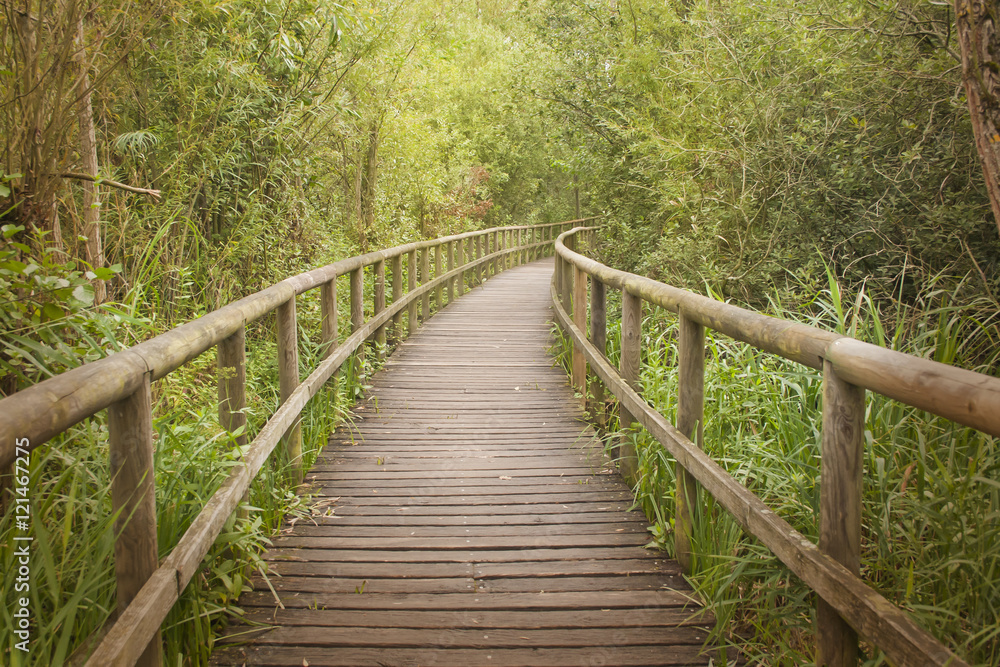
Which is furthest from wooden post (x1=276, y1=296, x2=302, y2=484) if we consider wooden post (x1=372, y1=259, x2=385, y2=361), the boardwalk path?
wooden post (x1=372, y1=259, x2=385, y2=361)

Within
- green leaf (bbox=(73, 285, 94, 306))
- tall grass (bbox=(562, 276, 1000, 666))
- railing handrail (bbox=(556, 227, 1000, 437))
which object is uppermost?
green leaf (bbox=(73, 285, 94, 306))

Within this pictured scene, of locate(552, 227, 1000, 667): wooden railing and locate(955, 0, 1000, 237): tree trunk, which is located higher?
locate(955, 0, 1000, 237): tree trunk

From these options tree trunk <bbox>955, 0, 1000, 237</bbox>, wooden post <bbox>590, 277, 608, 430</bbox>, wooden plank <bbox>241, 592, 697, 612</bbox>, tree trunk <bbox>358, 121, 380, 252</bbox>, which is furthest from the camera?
tree trunk <bbox>358, 121, 380, 252</bbox>

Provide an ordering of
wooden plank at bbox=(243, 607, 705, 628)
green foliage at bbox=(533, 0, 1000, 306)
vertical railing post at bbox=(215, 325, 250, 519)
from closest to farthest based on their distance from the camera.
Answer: wooden plank at bbox=(243, 607, 705, 628)
vertical railing post at bbox=(215, 325, 250, 519)
green foliage at bbox=(533, 0, 1000, 306)

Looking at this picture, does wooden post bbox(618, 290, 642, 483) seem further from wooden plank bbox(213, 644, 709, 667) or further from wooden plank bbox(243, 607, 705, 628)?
wooden plank bbox(213, 644, 709, 667)

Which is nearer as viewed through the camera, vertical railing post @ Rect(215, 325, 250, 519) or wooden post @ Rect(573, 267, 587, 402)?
vertical railing post @ Rect(215, 325, 250, 519)

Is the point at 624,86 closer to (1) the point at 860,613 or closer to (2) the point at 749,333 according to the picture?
(2) the point at 749,333

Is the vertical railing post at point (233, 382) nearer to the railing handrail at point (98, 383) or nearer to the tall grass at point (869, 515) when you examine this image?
the railing handrail at point (98, 383)

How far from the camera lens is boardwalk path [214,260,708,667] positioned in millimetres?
2465

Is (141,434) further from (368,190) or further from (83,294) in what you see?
(368,190)

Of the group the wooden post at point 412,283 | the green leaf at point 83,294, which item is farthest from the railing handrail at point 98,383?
the wooden post at point 412,283

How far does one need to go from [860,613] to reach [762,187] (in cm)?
551

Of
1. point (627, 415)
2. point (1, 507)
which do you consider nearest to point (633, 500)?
point (627, 415)

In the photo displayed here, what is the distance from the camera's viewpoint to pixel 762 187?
259 inches
